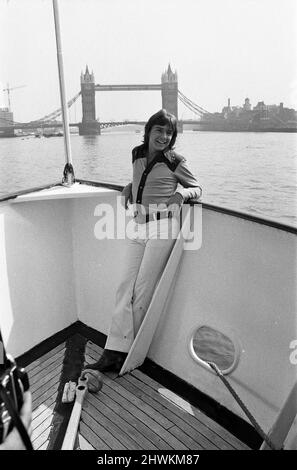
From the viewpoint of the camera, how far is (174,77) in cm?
888

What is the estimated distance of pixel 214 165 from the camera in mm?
13812

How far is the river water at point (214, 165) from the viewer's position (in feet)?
32.2

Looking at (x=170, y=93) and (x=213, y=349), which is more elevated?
(x=170, y=93)

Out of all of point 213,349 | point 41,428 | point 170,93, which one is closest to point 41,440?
point 41,428

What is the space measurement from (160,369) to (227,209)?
2.95 feet

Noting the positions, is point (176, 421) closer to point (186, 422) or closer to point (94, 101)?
point (186, 422)

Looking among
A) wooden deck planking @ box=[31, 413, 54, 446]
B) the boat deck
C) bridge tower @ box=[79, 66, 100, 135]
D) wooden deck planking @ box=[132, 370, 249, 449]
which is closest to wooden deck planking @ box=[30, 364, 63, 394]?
the boat deck

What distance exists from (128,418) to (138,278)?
61 cm

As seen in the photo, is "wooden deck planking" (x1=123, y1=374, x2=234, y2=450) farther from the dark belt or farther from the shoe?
the dark belt

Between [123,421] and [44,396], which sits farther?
[44,396]

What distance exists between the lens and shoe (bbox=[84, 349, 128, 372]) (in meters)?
2.02

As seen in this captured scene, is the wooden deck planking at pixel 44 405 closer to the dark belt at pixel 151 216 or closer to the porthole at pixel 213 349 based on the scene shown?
the dark belt at pixel 151 216

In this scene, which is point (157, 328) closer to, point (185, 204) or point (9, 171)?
point (185, 204)
